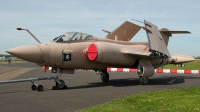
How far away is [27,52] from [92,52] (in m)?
3.45

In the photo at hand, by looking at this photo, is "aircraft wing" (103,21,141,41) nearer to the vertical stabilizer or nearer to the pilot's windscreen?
the vertical stabilizer

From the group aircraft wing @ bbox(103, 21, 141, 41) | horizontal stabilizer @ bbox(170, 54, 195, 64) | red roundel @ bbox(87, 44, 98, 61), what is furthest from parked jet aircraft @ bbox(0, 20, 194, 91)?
horizontal stabilizer @ bbox(170, 54, 195, 64)

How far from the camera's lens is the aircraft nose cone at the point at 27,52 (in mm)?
10422

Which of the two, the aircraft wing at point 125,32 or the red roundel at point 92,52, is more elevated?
the aircraft wing at point 125,32

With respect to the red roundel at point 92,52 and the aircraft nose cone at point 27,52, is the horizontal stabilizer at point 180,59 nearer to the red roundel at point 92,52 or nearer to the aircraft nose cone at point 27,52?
the red roundel at point 92,52

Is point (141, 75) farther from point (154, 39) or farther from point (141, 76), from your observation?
point (154, 39)

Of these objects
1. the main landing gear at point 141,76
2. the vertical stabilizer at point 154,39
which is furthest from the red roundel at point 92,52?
the main landing gear at point 141,76

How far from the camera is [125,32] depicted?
1859 cm

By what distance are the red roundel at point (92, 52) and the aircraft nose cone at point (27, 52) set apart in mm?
2783

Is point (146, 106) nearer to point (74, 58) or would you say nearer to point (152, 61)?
Answer: point (74, 58)

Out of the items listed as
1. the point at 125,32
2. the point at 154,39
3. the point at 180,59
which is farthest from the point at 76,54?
the point at 180,59

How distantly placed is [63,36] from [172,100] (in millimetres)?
6907

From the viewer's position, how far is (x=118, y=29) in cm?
1830

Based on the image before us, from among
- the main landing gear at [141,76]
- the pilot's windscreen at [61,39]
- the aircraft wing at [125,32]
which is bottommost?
the main landing gear at [141,76]
